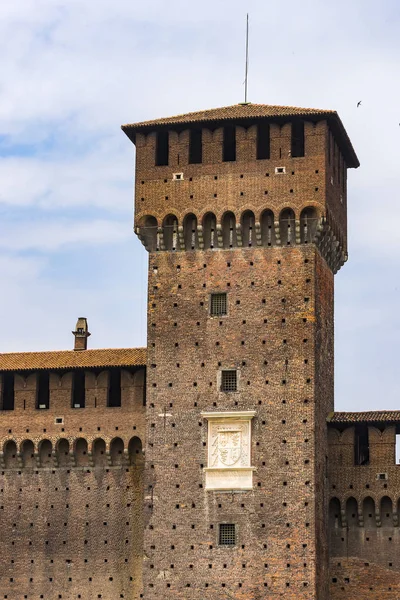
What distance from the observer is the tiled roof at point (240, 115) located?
130ft

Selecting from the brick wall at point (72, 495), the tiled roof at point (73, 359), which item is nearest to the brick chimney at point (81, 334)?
the tiled roof at point (73, 359)

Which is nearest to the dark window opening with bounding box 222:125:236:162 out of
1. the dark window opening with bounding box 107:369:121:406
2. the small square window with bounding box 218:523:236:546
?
the dark window opening with bounding box 107:369:121:406

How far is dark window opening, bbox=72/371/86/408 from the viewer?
42.1m

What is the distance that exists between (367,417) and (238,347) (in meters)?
3.72

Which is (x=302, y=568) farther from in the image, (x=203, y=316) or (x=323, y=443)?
(x=203, y=316)

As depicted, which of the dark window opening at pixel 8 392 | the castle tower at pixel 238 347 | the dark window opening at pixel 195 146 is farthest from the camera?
the dark window opening at pixel 8 392

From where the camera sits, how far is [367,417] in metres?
39.5

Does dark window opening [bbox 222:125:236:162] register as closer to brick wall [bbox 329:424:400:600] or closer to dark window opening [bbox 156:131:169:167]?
dark window opening [bbox 156:131:169:167]

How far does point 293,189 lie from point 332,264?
3.05 m

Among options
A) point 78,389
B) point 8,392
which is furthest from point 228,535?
point 8,392

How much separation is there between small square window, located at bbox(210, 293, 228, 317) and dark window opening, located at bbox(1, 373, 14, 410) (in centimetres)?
670

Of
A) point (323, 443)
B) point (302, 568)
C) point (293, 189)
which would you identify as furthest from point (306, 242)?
point (302, 568)

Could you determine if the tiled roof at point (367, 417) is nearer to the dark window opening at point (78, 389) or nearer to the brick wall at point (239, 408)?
the brick wall at point (239, 408)

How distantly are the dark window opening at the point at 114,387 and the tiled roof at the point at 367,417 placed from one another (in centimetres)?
579
